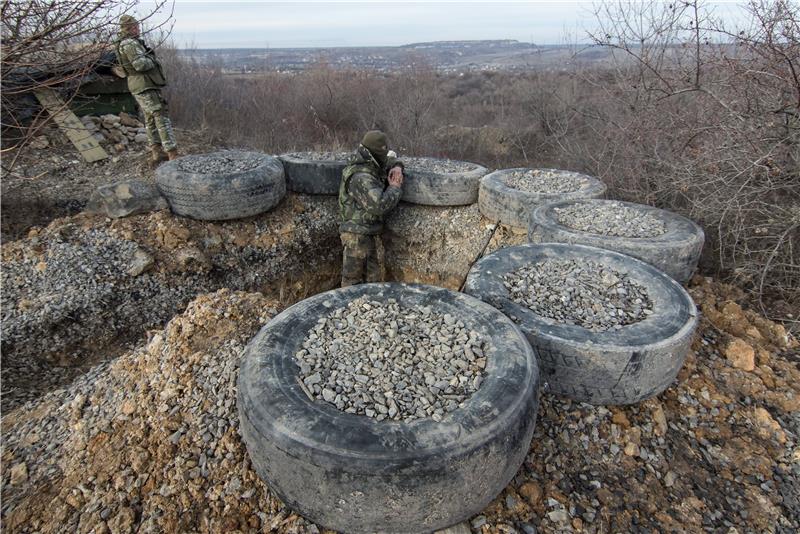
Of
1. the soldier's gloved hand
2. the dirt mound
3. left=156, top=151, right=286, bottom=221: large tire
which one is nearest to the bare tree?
the dirt mound

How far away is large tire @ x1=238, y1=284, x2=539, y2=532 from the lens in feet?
6.70

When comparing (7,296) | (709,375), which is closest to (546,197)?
(709,375)

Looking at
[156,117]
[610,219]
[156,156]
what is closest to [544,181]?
[610,219]

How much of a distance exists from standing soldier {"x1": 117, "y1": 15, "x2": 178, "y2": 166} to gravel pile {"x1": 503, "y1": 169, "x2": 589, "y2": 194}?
4.99 m

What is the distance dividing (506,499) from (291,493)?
45.0 inches

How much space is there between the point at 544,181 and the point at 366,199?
7.62ft

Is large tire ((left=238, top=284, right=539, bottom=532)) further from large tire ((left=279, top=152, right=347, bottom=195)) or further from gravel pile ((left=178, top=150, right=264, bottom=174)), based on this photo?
large tire ((left=279, top=152, right=347, bottom=195))

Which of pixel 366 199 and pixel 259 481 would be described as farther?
pixel 366 199

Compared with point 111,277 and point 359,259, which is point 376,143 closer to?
point 359,259

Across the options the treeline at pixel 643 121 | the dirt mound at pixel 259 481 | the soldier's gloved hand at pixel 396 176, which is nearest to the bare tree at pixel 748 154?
the treeline at pixel 643 121

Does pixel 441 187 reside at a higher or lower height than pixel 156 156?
lower

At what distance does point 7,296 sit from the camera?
459 centimetres

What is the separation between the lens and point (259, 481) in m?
2.51

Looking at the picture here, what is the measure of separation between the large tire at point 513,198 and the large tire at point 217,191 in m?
2.69
